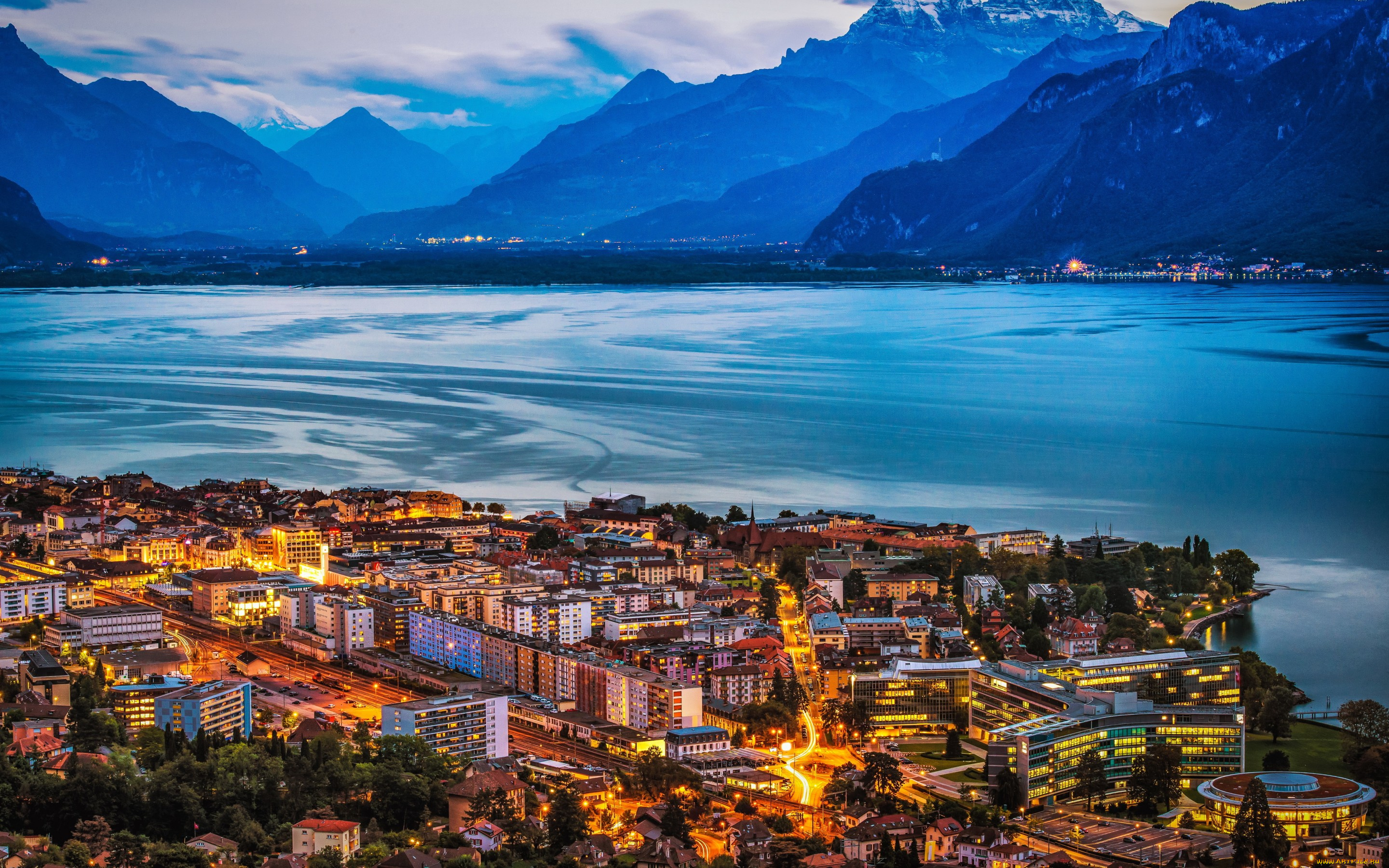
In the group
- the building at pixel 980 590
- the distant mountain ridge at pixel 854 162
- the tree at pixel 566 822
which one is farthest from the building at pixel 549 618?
the distant mountain ridge at pixel 854 162

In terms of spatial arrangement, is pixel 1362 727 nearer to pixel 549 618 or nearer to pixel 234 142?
pixel 549 618

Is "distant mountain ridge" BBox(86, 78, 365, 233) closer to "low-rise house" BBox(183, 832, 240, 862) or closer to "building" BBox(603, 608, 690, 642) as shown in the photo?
"building" BBox(603, 608, 690, 642)

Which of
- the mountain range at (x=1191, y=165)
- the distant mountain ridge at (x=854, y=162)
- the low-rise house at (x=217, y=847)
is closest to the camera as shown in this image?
the low-rise house at (x=217, y=847)

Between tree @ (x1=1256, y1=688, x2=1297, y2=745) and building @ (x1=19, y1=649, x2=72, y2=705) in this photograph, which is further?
building @ (x1=19, y1=649, x2=72, y2=705)

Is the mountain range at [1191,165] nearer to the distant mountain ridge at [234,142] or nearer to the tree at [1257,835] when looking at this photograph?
the tree at [1257,835]

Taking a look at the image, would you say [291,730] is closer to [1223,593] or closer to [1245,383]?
[1223,593]

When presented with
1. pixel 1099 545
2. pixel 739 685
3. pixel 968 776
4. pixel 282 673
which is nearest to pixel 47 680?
pixel 282 673

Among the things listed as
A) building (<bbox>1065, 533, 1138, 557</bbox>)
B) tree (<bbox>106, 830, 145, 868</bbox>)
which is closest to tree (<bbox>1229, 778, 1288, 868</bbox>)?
tree (<bbox>106, 830, 145, 868</bbox>)
